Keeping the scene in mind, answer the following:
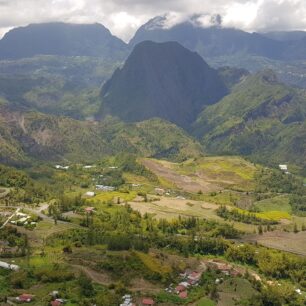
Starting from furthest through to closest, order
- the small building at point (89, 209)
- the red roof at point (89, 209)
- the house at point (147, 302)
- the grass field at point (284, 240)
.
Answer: the red roof at point (89, 209), the small building at point (89, 209), the grass field at point (284, 240), the house at point (147, 302)

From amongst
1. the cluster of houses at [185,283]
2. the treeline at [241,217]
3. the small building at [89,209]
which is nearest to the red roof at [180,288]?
the cluster of houses at [185,283]

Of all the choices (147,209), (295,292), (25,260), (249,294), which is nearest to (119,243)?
(25,260)

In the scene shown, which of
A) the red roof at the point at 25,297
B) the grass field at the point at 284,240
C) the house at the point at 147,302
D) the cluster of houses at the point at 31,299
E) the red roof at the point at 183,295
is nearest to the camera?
the cluster of houses at the point at 31,299

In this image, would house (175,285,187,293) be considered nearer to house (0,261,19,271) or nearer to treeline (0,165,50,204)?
house (0,261,19,271)

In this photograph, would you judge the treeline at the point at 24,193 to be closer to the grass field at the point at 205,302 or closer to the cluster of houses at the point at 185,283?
the cluster of houses at the point at 185,283

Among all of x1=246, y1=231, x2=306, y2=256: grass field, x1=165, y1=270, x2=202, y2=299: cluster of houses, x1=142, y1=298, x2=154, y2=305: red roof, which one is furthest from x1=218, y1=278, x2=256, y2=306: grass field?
x1=246, y1=231, x2=306, y2=256: grass field

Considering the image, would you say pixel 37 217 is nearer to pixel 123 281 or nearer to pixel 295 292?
pixel 123 281

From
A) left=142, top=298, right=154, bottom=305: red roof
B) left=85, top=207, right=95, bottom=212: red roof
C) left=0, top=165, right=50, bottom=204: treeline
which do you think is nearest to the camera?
left=142, top=298, right=154, bottom=305: red roof
